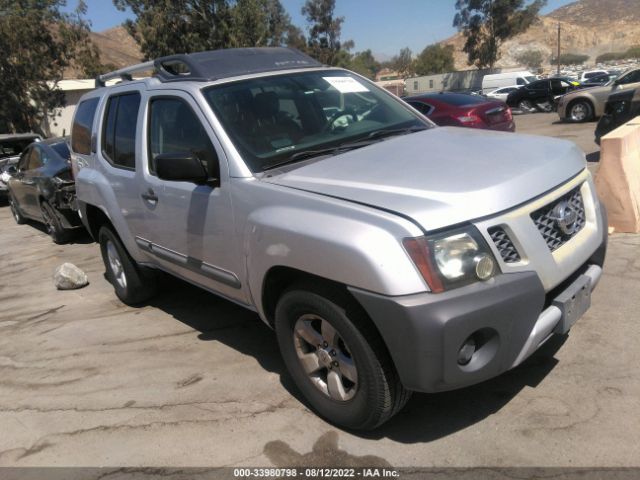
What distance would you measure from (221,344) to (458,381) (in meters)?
2.22

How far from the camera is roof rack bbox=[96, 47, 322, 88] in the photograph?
384 cm

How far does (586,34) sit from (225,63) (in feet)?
506

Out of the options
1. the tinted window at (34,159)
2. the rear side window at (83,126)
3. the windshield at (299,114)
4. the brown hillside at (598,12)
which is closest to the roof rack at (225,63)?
the windshield at (299,114)

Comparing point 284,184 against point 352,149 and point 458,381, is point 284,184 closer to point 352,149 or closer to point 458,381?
point 352,149

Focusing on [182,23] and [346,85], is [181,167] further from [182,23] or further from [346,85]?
[182,23]

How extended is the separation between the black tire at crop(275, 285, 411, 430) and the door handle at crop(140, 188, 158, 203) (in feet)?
4.89

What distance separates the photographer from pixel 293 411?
326 cm

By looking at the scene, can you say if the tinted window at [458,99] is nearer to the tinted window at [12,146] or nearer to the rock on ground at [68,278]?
the rock on ground at [68,278]

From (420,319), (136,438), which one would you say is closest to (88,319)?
(136,438)

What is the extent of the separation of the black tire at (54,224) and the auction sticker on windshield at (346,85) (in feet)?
18.8

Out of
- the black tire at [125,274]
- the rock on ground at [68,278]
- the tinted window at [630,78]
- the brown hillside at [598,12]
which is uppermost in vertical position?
the brown hillside at [598,12]

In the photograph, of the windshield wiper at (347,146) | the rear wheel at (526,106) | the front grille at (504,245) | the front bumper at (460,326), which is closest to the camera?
the front bumper at (460,326)

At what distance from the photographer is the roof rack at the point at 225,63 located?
3838 mm

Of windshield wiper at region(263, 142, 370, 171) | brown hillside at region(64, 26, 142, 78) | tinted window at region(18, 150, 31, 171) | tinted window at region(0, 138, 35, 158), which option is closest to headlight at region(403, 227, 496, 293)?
windshield wiper at region(263, 142, 370, 171)
